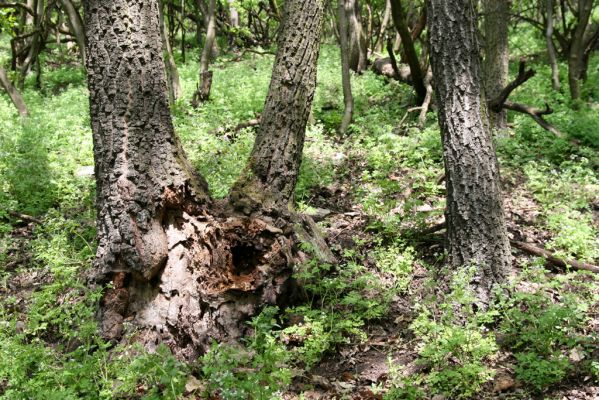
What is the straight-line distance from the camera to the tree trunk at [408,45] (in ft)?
27.9

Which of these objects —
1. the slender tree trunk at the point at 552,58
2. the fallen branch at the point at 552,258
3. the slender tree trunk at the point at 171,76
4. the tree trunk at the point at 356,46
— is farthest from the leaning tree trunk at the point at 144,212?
the tree trunk at the point at 356,46

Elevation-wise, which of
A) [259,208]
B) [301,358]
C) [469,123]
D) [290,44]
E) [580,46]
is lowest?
[301,358]

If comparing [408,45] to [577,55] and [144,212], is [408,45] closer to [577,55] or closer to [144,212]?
[577,55]

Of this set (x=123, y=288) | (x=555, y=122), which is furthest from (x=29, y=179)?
(x=555, y=122)

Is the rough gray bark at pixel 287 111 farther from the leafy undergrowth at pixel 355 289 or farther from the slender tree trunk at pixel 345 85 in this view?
the slender tree trunk at pixel 345 85

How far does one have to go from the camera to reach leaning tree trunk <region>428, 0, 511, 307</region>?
14.7 feet

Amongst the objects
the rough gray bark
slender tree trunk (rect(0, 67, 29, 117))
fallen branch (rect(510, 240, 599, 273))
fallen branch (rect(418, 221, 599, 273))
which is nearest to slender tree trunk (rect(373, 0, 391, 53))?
slender tree trunk (rect(0, 67, 29, 117))

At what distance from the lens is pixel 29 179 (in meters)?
6.82

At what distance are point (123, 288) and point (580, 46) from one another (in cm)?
919

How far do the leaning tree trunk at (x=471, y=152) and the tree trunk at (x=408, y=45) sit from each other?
162 inches

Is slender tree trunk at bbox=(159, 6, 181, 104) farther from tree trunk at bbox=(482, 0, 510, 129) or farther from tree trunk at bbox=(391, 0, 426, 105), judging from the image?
tree trunk at bbox=(482, 0, 510, 129)

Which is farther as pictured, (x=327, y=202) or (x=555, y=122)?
(x=555, y=122)

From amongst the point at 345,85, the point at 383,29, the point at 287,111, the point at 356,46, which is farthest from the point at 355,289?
the point at 383,29

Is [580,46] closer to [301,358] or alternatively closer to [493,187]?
[493,187]
